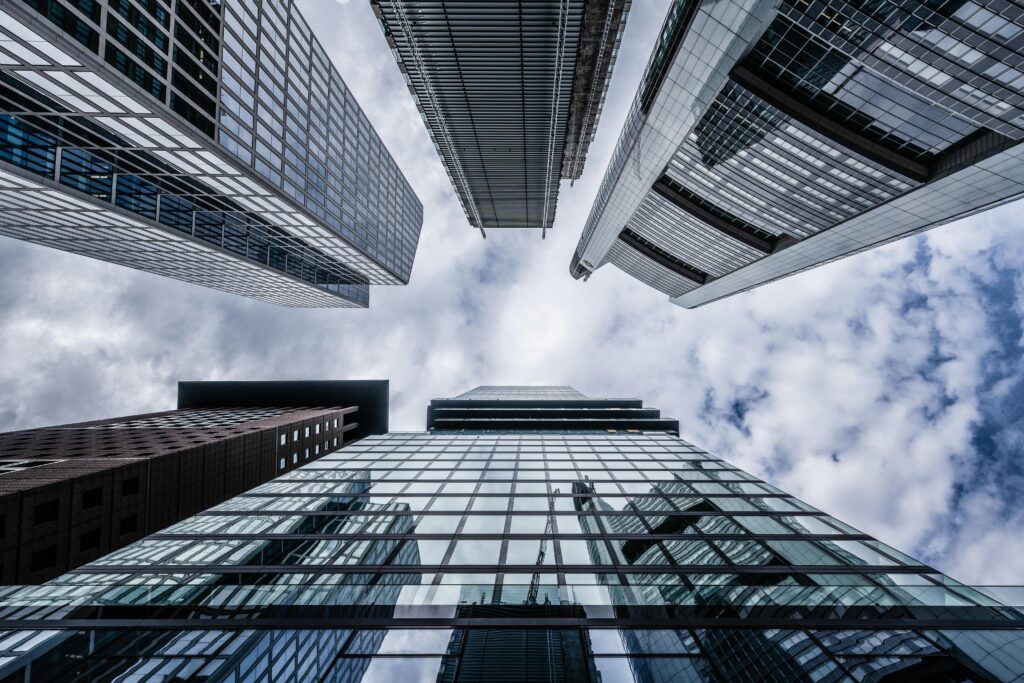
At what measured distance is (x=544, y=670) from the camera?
9.74m

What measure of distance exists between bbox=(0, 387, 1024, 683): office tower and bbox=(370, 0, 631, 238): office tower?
53.8 metres

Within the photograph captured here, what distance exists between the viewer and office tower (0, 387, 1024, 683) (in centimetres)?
976

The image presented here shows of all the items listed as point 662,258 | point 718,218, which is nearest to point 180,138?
point 718,218

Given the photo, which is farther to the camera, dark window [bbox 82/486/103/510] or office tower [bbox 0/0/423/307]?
office tower [bbox 0/0/423/307]

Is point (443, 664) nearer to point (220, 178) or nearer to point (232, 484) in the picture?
point (232, 484)

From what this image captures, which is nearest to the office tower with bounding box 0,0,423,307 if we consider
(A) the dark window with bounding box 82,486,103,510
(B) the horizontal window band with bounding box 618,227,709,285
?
(A) the dark window with bounding box 82,486,103,510

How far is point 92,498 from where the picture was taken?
29.2 metres

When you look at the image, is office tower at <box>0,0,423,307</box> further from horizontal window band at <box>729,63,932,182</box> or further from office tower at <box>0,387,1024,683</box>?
horizontal window band at <box>729,63,932,182</box>

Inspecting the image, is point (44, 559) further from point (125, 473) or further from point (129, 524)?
point (125, 473)

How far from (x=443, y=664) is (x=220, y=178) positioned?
161 feet

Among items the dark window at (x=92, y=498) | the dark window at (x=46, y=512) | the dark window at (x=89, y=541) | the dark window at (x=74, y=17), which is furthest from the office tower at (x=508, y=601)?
the dark window at (x=74, y=17)

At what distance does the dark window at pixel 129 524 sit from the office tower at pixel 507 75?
177 ft

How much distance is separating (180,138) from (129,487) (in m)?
26.7

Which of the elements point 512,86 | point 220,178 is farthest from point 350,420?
point 512,86
